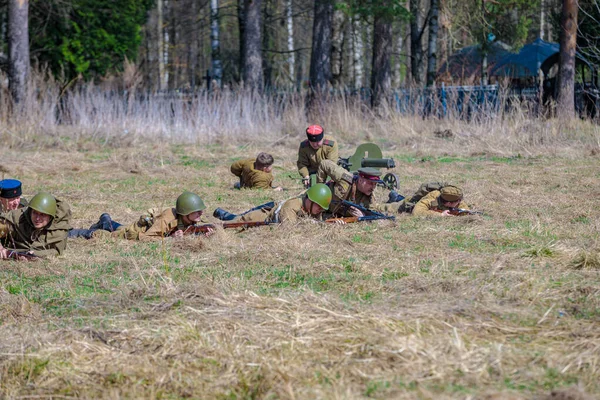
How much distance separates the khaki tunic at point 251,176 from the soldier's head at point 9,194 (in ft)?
16.1

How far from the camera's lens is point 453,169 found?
46.6 ft

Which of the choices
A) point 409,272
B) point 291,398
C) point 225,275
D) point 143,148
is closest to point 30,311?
point 225,275

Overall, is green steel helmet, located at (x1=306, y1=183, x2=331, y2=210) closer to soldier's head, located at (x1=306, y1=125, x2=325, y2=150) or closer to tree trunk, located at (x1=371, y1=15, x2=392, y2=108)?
soldier's head, located at (x1=306, y1=125, x2=325, y2=150)

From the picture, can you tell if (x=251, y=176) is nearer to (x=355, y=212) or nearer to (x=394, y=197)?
(x=394, y=197)

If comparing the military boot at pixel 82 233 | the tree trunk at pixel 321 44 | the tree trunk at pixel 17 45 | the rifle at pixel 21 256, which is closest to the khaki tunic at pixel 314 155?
the military boot at pixel 82 233

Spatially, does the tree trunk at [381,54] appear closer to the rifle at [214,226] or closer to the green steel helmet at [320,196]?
the green steel helmet at [320,196]

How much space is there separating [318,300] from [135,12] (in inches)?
950

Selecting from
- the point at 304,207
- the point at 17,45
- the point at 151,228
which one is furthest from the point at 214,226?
the point at 17,45

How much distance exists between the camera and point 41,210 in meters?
7.30

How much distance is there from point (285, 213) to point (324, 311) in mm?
3833

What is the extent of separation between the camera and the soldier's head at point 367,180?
9.27 m

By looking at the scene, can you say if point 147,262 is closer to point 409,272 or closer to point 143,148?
point 409,272

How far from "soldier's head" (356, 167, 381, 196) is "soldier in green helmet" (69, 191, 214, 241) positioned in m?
1.97

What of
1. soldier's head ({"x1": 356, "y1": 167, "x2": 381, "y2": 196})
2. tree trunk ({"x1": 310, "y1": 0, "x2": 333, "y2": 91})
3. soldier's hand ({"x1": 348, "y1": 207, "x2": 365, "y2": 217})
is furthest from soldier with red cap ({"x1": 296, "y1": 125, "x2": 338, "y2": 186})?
tree trunk ({"x1": 310, "y1": 0, "x2": 333, "y2": 91})
